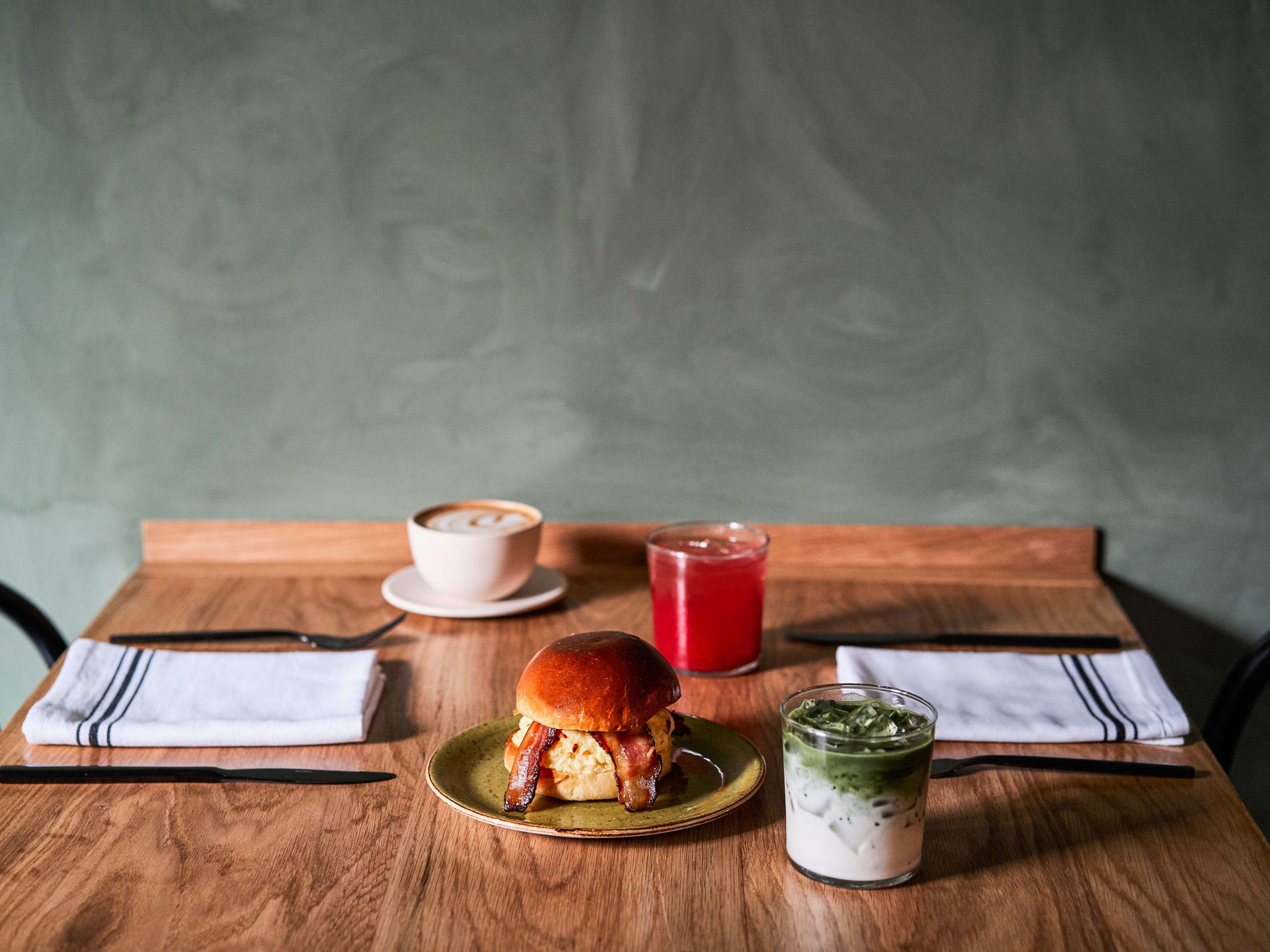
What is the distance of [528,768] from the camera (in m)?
0.81

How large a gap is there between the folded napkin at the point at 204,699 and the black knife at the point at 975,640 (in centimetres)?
53

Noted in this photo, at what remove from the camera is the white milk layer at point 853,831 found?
709mm

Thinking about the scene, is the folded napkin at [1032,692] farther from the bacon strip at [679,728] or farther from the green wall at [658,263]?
the green wall at [658,263]

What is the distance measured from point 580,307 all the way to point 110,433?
736 mm

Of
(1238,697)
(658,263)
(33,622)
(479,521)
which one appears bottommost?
(1238,697)

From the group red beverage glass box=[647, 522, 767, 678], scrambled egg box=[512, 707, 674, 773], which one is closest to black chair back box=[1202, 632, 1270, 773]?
red beverage glass box=[647, 522, 767, 678]

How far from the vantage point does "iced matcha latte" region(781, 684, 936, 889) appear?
2.30 ft

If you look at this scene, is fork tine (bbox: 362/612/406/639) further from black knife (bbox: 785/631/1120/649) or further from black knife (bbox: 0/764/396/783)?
black knife (bbox: 785/631/1120/649)

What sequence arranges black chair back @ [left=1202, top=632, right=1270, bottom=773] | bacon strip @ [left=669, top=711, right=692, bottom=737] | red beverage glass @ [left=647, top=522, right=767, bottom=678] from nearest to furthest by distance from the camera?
bacon strip @ [left=669, top=711, right=692, bottom=737]
red beverage glass @ [left=647, top=522, right=767, bottom=678]
black chair back @ [left=1202, top=632, right=1270, bottom=773]

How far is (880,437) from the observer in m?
1.43

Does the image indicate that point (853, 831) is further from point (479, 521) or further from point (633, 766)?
point (479, 521)

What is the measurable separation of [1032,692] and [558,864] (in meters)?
0.54

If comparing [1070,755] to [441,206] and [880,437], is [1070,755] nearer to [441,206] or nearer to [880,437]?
[880,437]

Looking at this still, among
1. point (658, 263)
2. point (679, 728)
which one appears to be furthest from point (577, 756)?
point (658, 263)
